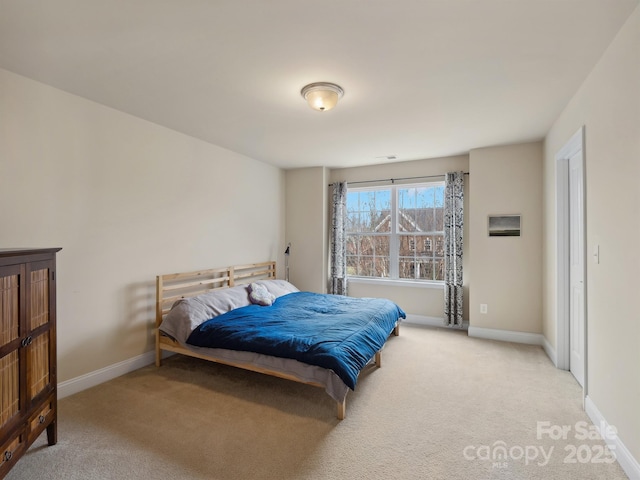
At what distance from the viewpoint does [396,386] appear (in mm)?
2887

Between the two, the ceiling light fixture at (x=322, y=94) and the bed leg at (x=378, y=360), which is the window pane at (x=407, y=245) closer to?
the bed leg at (x=378, y=360)

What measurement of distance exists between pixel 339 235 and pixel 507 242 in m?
2.46

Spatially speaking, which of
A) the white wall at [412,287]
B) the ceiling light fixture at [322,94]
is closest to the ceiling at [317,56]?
the ceiling light fixture at [322,94]

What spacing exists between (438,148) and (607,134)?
7.58 ft

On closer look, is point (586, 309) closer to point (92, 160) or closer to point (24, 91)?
point (92, 160)

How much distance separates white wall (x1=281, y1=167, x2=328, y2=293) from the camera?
17.6 ft

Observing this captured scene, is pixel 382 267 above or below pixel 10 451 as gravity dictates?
above

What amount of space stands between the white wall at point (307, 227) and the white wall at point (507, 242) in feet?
7.43

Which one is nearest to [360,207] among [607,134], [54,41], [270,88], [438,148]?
[438,148]

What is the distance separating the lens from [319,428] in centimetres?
225

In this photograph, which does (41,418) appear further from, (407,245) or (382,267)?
(407,245)

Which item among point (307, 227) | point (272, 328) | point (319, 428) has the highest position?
point (307, 227)

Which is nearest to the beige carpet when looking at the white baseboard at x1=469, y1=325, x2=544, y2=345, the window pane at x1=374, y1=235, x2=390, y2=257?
the white baseboard at x1=469, y1=325, x2=544, y2=345

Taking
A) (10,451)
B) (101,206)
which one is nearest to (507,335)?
(10,451)
